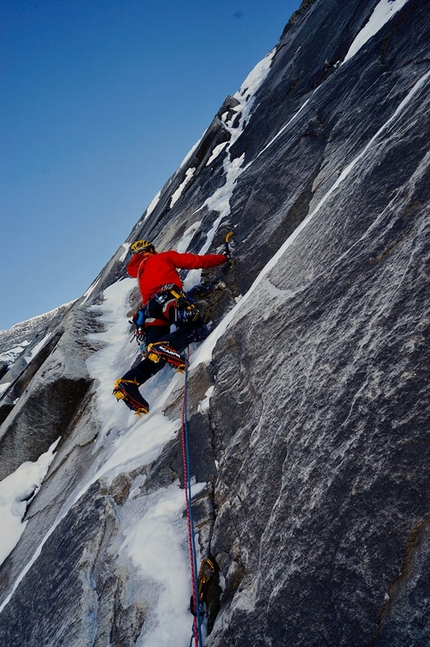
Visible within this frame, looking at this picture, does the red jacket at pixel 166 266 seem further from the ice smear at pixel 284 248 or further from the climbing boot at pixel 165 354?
the ice smear at pixel 284 248

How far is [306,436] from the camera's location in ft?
8.59

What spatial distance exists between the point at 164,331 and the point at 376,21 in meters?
7.38

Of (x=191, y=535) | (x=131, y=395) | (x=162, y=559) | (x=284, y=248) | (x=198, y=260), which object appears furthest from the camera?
(x=198, y=260)

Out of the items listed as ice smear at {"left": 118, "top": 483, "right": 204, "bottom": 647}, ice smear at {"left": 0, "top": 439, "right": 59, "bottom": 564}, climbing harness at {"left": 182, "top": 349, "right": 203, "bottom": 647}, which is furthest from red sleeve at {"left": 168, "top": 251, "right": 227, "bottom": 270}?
ice smear at {"left": 0, "top": 439, "right": 59, "bottom": 564}

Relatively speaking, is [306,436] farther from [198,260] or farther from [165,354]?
[198,260]

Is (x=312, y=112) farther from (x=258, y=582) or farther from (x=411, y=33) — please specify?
(x=258, y=582)

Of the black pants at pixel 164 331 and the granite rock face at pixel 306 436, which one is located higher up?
the black pants at pixel 164 331

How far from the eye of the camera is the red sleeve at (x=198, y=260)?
20.9 ft

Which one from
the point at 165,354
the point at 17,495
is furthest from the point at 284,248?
the point at 17,495

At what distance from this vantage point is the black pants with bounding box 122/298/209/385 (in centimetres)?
554

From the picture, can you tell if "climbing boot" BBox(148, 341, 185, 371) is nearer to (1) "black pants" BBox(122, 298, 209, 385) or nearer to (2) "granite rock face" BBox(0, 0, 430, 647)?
(1) "black pants" BBox(122, 298, 209, 385)

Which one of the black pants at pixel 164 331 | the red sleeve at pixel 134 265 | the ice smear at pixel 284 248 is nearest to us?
the ice smear at pixel 284 248

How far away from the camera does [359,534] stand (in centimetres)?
204

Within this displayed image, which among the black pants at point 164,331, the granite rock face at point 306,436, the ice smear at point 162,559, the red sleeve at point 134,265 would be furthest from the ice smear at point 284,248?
the red sleeve at point 134,265
